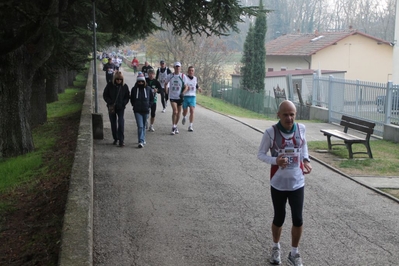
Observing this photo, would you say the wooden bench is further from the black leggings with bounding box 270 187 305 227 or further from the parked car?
the black leggings with bounding box 270 187 305 227

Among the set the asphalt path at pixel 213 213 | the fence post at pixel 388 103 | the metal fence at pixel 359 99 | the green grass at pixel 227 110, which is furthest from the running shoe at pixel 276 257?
the green grass at pixel 227 110

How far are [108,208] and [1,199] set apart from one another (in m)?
2.30

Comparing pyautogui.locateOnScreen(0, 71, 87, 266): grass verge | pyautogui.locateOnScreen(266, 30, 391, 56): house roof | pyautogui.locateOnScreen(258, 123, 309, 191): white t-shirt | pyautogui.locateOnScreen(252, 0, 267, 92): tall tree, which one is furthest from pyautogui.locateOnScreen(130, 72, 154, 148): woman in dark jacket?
pyautogui.locateOnScreen(266, 30, 391, 56): house roof

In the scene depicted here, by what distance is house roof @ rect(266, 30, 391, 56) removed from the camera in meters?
47.3

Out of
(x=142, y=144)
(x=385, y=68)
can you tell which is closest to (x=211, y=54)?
(x=385, y=68)

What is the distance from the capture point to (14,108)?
1237 centimetres

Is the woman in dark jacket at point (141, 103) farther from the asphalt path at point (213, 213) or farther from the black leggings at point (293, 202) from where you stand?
the black leggings at point (293, 202)

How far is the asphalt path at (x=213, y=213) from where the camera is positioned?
20.8 feet

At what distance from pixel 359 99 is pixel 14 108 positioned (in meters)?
11.6

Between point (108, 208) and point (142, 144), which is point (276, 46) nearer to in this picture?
point (142, 144)

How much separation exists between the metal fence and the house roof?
2480cm

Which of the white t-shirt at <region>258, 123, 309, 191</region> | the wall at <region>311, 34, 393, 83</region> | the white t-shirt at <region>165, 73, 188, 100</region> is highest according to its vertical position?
the wall at <region>311, 34, 393, 83</region>

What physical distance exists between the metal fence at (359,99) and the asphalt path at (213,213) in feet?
18.8

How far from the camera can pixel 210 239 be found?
6797 millimetres
